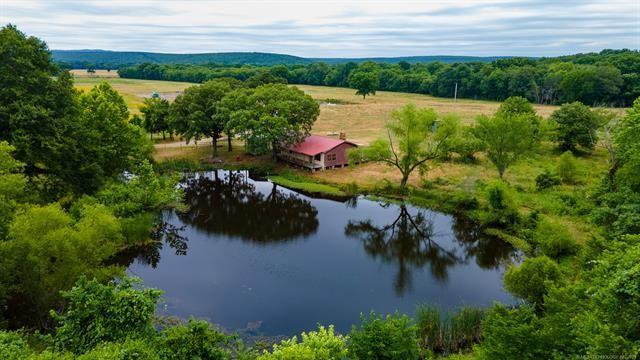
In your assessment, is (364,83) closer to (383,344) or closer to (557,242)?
(557,242)

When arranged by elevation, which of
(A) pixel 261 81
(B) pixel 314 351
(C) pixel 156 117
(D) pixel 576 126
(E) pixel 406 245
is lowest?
(E) pixel 406 245

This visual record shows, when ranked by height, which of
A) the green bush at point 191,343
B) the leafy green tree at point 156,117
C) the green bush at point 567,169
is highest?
the leafy green tree at point 156,117

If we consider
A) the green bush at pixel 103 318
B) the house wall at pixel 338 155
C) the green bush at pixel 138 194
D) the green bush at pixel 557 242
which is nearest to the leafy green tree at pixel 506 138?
the house wall at pixel 338 155

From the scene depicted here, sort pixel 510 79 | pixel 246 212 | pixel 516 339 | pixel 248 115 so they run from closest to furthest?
pixel 516 339 < pixel 246 212 < pixel 248 115 < pixel 510 79

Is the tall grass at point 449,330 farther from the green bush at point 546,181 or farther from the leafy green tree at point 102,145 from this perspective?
the green bush at point 546,181

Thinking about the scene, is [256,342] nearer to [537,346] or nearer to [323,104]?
[537,346]

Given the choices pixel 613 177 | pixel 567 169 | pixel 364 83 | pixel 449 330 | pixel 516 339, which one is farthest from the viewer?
pixel 364 83

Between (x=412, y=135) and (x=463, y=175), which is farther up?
(x=412, y=135)

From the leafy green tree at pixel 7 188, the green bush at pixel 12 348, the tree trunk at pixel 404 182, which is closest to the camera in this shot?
the green bush at pixel 12 348

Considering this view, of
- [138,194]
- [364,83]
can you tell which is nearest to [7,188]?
[138,194]
